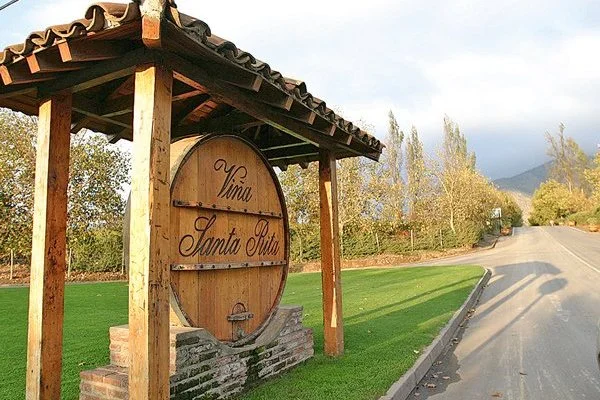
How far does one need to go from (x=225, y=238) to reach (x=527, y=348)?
5.26 meters

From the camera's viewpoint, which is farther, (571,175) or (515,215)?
(515,215)

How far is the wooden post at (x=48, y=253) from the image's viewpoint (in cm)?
385

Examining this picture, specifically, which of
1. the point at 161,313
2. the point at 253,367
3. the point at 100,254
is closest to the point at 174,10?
the point at 161,313

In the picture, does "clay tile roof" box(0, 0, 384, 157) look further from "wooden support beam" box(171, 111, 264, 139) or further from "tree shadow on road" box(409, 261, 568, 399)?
"tree shadow on road" box(409, 261, 568, 399)

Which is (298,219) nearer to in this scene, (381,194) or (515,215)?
(381,194)

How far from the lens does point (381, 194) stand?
32062 mm

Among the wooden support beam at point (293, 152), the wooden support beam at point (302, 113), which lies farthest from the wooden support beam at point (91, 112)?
the wooden support beam at point (293, 152)

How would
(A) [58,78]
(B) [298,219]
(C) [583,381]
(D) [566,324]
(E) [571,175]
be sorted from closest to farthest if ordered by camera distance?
(A) [58,78] → (C) [583,381] → (D) [566,324] → (B) [298,219] → (E) [571,175]

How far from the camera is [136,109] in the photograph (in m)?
3.44

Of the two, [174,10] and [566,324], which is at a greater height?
[174,10]

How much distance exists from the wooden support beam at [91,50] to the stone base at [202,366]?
2322mm

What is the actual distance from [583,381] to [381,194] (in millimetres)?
26769

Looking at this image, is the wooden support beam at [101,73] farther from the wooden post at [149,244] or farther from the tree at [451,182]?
the tree at [451,182]

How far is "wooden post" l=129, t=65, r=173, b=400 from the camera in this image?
3.21 m
